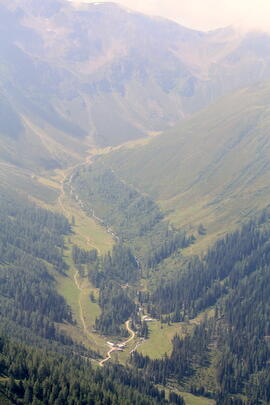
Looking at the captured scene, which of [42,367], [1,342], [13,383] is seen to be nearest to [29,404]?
[13,383]

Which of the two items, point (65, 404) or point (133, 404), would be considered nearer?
point (65, 404)

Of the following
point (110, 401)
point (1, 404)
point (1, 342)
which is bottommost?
point (1, 404)

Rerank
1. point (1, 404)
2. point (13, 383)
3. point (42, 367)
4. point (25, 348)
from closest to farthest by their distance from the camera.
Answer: point (1, 404)
point (13, 383)
point (42, 367)
point (25, 348)

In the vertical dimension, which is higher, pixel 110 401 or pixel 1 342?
pixel 1 342

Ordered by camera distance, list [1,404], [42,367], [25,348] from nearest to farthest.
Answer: [1,404] < [42,367] < [25,348]

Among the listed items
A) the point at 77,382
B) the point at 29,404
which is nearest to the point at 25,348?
the point at 77,382

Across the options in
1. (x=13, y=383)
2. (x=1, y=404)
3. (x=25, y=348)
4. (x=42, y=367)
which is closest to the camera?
(x=1, y=404)

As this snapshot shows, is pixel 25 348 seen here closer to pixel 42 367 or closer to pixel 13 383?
pixel 42 367

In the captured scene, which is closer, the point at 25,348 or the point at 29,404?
the point at 29,404

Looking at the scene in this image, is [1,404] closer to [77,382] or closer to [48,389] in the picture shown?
[48,389]
